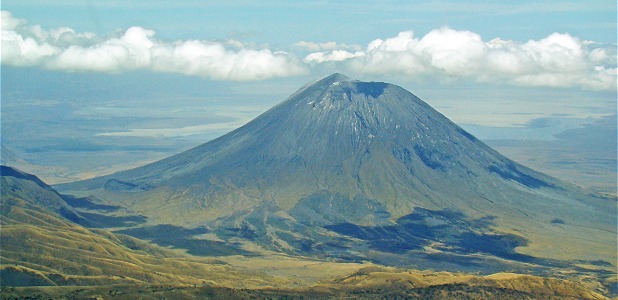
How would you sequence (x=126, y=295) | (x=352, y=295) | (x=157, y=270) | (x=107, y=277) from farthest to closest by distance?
(x=157, y=270) → (x=107, y=277) → (x=352, y=295) → (x=126, y=295)

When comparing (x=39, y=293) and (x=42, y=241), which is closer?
(x=39, y=293)

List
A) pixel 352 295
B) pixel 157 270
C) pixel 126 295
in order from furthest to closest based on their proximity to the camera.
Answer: pixel 157 270, pixel 352 295, pixel 126 295

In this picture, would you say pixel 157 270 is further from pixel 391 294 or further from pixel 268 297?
pixel 391 294

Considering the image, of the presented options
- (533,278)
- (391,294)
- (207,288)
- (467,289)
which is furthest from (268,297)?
(533,278)

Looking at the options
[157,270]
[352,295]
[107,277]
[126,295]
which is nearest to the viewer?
[126,295]

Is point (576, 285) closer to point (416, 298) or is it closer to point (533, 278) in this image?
point (533, 278)

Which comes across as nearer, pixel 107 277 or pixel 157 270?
pixel 107 277

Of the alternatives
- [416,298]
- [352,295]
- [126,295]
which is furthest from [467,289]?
[126,295]

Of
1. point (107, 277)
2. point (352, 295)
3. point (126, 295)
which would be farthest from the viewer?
point (107, 277)
